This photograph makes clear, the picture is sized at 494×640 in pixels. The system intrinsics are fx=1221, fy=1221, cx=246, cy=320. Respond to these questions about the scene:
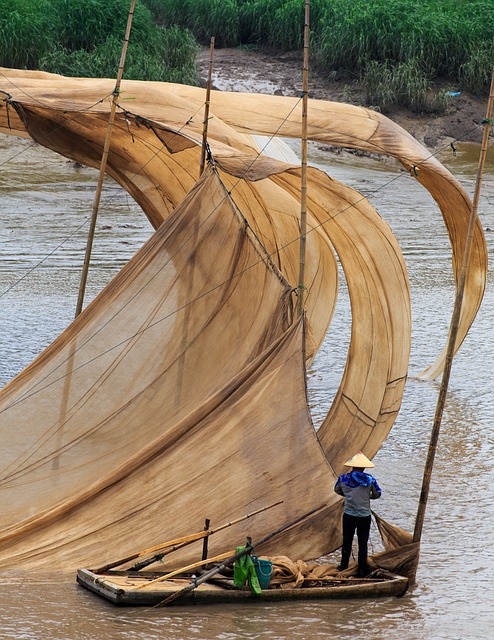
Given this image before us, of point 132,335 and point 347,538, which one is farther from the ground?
point 132,335

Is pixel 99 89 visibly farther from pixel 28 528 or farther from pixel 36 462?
pixel 28 528

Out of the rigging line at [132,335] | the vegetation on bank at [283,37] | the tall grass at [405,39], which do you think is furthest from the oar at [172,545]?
the tall grass at [405,39]

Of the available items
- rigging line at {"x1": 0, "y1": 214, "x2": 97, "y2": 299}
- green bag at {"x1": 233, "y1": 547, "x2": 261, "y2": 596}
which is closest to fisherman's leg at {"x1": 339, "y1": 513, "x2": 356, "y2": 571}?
green bag at {"x1": 233, "y1": 547, "x2": 261, "y2": 596}

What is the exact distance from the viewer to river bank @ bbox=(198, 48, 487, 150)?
2947cm

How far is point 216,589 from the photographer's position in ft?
30.0

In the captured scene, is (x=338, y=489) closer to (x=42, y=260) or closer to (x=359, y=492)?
(x=359, y=492)

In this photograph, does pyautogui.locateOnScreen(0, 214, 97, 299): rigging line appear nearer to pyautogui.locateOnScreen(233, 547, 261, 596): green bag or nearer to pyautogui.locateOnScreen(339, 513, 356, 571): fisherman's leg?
pyautogui.locateOnScreen(339, 513, 356, 571): fisherman's leg

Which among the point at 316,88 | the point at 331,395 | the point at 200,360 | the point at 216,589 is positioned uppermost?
the point at 316,88

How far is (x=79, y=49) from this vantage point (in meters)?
29.9

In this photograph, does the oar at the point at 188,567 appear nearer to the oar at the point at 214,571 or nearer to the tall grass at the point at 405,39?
the oar at the point at 214,571

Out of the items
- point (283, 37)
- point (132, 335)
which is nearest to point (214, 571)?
point (132, 335)

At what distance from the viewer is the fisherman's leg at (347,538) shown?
9.70 meters

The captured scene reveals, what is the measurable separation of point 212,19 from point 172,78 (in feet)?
16.0

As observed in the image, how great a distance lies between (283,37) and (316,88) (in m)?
2.06
